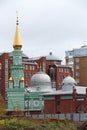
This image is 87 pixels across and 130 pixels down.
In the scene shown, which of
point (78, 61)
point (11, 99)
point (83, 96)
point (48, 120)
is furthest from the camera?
point (78, 61)

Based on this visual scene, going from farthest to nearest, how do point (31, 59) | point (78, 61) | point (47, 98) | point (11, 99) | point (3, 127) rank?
1. point (78, 61)
2. point (31, 59)
3. point (11, 99)
4. point (47, 98)
5. point (3, 127)

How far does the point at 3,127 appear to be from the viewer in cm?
5191

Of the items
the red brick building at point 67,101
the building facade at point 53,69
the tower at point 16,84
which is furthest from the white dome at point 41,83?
the building facade at point 53,69

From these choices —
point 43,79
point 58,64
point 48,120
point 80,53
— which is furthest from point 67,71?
point 48,120

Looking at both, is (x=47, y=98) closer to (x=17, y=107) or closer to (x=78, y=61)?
(x=17, y=107)

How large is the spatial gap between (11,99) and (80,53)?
5794 centimetres

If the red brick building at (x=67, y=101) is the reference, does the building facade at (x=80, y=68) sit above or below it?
above

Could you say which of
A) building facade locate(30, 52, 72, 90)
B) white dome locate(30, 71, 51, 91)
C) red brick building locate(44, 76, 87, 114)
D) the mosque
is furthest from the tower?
building facade locate(30, 52, 72, 90)

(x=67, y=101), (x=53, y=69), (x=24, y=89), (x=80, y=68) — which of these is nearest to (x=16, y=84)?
(x=24, y=89)

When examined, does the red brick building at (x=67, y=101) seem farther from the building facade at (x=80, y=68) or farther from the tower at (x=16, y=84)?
the building facade at (x=80, y=68)

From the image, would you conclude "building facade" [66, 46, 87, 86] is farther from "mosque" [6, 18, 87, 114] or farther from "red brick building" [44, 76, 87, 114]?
"red brick building" [44, 76, 87, 114]

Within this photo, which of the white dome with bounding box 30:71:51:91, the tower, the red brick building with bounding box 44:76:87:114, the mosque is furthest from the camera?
the white dome with bounding box 30:71:51:91

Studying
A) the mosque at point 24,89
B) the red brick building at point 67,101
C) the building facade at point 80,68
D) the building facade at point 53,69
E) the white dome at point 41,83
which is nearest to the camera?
the red brick building at point 67,101

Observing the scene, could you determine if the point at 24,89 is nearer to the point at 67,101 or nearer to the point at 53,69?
the point at 67,101
